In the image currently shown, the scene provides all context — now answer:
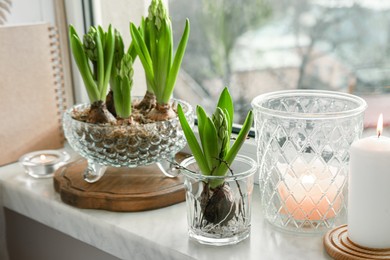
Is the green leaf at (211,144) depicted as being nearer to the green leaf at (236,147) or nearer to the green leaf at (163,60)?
the green leaf at (236,147)

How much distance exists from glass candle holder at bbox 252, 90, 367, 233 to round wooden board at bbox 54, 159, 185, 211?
7.4 inches

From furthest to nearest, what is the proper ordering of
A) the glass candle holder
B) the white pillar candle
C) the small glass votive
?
1. the small glass votive
2. the glass candle holder
3. the white pillar candle

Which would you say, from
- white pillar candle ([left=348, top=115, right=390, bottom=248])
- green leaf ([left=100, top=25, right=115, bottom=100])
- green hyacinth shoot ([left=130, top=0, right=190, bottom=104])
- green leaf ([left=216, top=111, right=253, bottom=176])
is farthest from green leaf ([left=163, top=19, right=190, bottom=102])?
white pillar candle ([left=348, top=115, right=390, bottom=248])

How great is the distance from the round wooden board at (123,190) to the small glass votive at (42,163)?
2.5 inches

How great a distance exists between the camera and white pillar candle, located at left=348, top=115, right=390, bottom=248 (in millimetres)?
792

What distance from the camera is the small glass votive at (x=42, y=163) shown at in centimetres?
121

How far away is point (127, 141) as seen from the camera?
1033 millimetres

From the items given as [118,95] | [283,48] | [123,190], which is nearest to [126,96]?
[118,95]

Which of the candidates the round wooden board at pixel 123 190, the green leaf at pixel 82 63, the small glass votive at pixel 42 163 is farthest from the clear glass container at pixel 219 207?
the small glass votive at pixel 42 163

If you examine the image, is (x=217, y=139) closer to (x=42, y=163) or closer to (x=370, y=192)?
(x=370, y=192)

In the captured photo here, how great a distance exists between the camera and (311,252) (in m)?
0.89

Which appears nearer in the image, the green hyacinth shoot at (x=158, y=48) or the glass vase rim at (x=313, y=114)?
the glass vase rim at (x=313, y=114)

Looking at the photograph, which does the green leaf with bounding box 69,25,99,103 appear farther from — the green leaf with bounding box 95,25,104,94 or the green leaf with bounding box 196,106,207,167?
the green leaf with bounding box 196,106,207,167

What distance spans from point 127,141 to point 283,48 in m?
0.41
